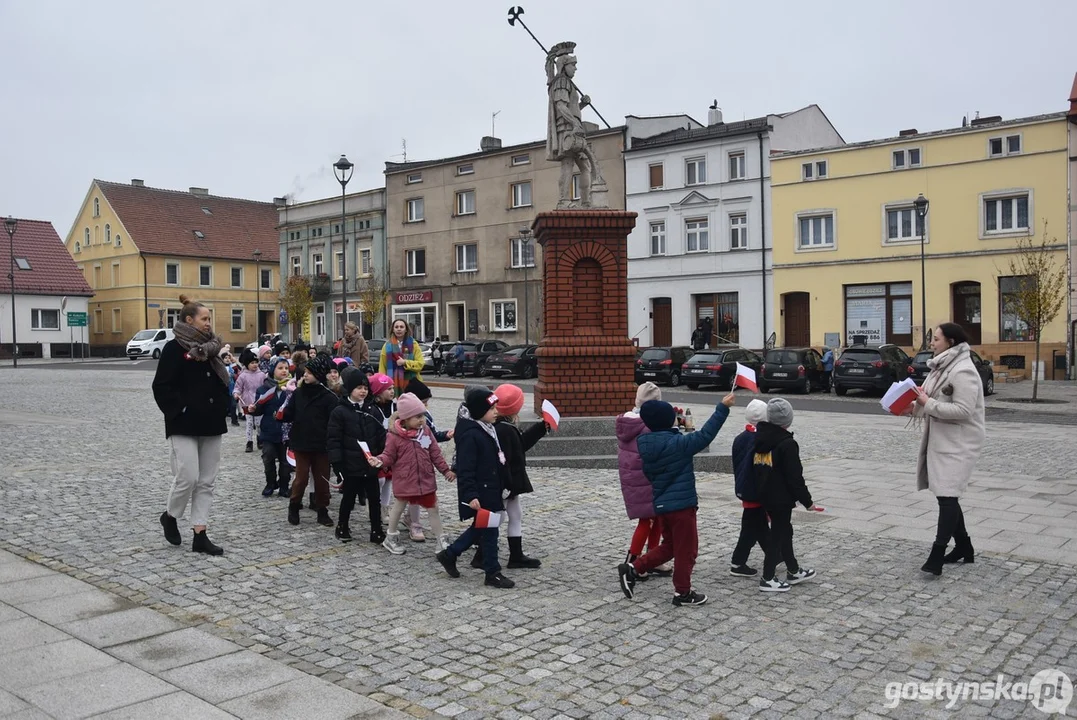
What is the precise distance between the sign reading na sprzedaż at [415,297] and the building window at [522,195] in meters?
7.48

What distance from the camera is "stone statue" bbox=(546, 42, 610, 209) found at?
45.1 feet

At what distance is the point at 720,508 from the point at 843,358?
20406 millimetres

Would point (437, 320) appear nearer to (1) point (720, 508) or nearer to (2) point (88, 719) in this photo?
(1) point (720, 508)

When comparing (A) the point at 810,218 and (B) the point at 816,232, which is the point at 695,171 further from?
(B) the point at 816,232

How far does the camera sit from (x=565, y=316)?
1335 centimetres

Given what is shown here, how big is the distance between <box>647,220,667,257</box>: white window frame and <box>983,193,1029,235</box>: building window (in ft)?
45.3

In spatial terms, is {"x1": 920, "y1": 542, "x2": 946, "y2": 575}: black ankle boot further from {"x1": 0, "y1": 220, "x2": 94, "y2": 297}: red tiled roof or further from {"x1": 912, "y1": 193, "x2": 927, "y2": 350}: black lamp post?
{"x1": 0, "y1": 220, "x2": 94, "y2": 297}: red tiled roof

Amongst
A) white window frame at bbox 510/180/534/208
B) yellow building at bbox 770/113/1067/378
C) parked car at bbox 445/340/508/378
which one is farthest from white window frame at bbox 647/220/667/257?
parked car at bbox 445/340/508/378

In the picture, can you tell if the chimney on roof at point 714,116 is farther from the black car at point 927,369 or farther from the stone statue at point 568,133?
the stone statue at point 568,133

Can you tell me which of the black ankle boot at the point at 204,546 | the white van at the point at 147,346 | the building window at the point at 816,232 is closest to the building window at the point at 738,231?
the building window at the point at 816,232

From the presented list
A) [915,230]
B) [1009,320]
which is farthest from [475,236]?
[1009,320]

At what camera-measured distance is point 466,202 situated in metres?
51.8

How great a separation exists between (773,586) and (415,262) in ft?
160

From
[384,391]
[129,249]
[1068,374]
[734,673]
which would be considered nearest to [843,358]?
[1068,374]
